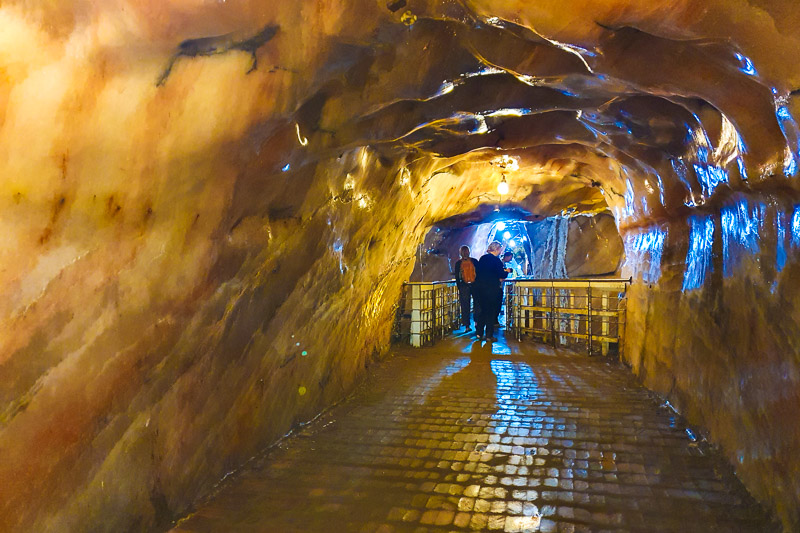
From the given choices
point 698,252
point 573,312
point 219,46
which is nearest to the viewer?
point 219,46

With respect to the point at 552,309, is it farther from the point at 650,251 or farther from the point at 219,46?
the point at 219,46

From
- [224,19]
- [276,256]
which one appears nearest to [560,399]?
[276,256]

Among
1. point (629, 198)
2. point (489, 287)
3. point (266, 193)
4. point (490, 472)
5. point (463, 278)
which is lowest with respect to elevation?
point (490, 472)

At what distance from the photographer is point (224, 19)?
2.29m

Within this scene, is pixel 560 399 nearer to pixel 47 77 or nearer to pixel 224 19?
pixel 224 19

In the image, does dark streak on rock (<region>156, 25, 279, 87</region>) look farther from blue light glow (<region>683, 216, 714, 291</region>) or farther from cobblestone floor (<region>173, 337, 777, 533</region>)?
blue light glow (<region>683, 216, 714, 291</region>)

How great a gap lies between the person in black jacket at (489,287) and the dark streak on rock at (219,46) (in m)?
7.99

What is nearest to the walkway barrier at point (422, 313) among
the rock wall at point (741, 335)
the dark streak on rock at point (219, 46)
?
the rock wall at point (741, 335)

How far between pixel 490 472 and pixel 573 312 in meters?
5.69

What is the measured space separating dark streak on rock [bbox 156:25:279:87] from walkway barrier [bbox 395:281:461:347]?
753 cm

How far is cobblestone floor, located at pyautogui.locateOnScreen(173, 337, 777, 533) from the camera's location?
329 centimetres

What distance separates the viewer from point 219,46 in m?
2.44

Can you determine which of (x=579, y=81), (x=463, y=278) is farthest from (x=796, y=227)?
(x=463, y=278)

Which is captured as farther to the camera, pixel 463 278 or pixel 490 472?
pixel 463 278
